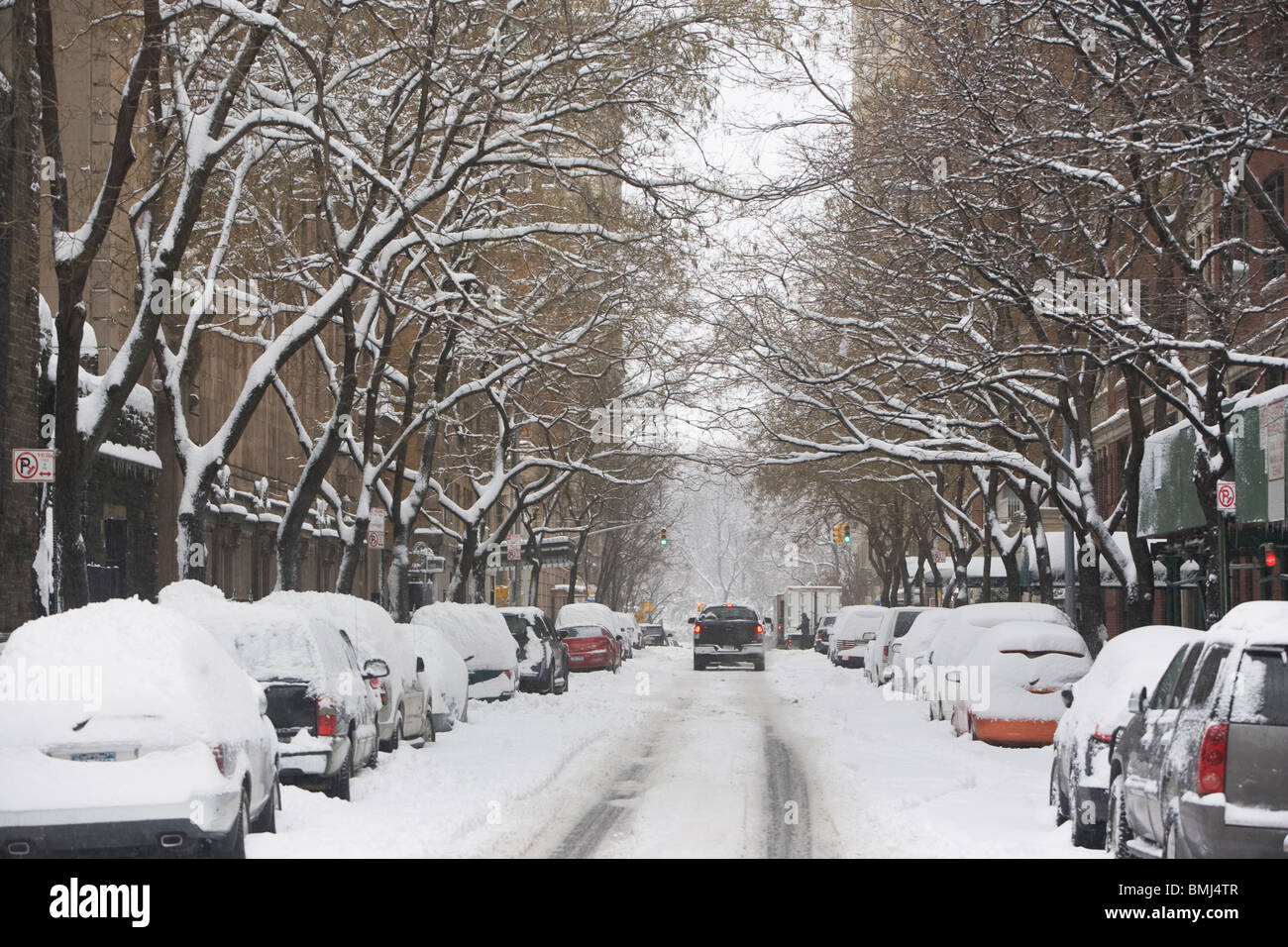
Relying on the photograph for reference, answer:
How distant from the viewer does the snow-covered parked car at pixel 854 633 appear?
49.6m

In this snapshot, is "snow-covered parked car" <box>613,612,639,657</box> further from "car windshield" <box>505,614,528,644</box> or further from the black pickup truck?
"car windshield" <box>505,614,528,644</box>

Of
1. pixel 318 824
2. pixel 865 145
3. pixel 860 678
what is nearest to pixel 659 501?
pixel 860 678

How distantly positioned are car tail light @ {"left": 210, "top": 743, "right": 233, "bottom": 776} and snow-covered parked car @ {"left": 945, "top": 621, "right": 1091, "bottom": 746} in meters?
12.1

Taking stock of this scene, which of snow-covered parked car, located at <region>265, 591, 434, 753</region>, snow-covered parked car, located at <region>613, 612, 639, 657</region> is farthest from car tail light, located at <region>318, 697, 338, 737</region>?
snow-covered parked car, located at <region>613, 612, 639, 657</region>

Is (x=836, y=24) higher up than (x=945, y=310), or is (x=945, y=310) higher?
(x=836, y=24)

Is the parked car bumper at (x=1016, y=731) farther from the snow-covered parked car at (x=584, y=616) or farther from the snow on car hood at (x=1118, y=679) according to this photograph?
the snow-covered parked car at (x=584, y=616)

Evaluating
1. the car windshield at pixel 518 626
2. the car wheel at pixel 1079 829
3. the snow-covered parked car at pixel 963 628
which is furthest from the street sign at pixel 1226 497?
the car windshield at pixel 518 626

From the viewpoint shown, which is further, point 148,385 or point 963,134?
point 148,385

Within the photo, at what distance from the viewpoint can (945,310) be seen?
27531mm

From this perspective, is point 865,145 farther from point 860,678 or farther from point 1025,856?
point 860,678

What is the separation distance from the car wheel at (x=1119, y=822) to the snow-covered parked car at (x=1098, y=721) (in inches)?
23.8

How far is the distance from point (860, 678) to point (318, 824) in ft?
106

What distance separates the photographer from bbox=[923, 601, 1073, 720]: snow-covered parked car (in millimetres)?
22891

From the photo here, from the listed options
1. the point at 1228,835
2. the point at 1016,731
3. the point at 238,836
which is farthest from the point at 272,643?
the point at 1016,731
